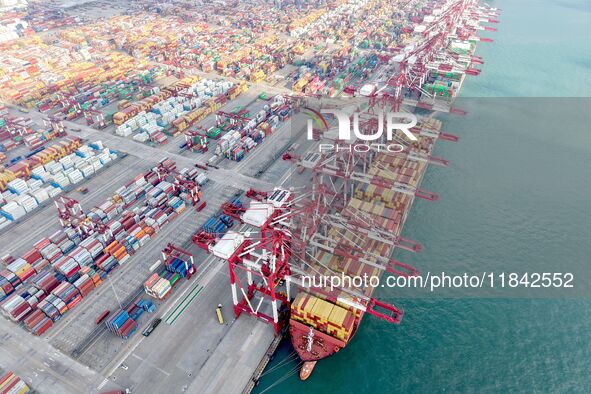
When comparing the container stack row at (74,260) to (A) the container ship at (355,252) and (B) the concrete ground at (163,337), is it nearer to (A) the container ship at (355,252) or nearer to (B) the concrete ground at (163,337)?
(B) the concrete ground at (163,337)

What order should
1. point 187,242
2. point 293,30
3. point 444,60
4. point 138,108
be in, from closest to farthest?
1. point 187,242
2. point 138,108
3. point 444,60
4. point 293,30

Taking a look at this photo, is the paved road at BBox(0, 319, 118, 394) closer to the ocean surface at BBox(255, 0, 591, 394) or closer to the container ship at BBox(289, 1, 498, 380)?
the ocean surface at BBox(255, 0, 591, 394)

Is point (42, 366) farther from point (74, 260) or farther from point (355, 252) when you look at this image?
point (355, 252)

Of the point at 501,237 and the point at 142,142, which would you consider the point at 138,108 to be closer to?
the point at 142,142

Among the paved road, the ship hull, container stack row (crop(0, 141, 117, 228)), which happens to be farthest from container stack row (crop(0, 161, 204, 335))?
the ship hull

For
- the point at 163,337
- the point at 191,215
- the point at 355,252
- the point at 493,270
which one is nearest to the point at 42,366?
the point at 163,337

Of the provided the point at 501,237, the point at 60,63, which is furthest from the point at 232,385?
the point at 60,63
